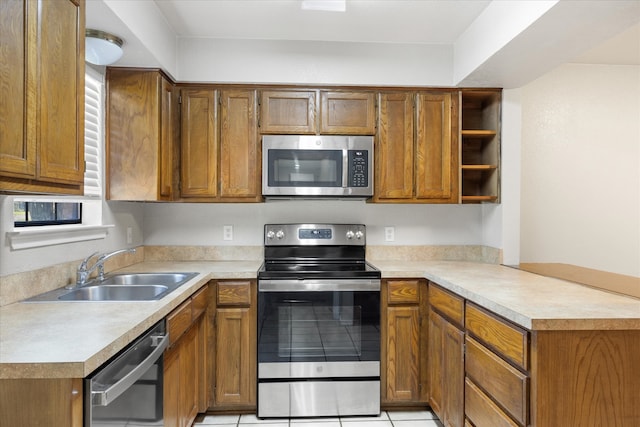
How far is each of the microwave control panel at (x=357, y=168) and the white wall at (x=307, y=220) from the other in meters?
0.36

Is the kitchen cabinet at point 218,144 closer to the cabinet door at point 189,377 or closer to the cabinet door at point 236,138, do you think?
the cabinet door at point 236,138

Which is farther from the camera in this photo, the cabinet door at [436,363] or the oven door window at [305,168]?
the oven door window at [305,168]

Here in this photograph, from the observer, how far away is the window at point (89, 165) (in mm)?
2045

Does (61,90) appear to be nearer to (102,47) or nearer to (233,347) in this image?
(102,47)

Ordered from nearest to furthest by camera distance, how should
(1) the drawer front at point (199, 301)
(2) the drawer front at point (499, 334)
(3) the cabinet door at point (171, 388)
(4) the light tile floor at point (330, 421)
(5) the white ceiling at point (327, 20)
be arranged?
(2) the drawer front at point (499, 334) → (3) the cabinet door at point (171, 388) → (1) the drawer front at point (199, 301) → (5) the white ceiling at point (327, 20) → (4) the light tile floor at point (330, 421)

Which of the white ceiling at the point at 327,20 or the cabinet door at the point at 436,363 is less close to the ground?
the white ceiling at the point at 327,20

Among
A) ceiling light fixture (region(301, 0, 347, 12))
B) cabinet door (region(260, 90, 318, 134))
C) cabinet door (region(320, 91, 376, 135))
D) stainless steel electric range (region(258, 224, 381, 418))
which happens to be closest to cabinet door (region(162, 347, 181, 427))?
stainless steel electric range (region(258, 224, 381, 418))

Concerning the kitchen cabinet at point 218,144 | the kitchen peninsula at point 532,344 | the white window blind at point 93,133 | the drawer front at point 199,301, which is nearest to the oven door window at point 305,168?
the kitchen cabinet at point 218,144

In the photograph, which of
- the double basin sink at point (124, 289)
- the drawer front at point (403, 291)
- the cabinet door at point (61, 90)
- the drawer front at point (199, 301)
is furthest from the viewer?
the drawer front at point (403, 291)

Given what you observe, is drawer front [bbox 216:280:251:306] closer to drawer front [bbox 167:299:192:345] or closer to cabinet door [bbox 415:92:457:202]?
drawer front [bbox 167:299:192:345]

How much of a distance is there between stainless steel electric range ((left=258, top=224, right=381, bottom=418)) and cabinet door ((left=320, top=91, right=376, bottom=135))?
3.13 ft

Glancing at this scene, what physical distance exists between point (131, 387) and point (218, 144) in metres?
1.71

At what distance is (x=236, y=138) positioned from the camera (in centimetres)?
271

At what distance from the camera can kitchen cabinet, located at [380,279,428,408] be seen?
8.27 feet
